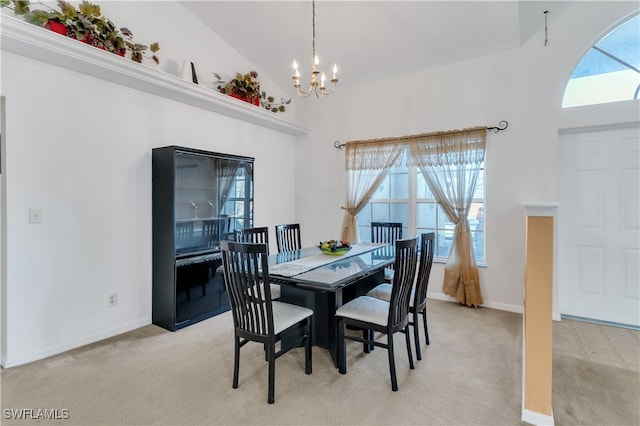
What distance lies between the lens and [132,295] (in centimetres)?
319

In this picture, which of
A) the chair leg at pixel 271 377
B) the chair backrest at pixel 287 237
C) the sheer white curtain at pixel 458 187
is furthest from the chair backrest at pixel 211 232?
the sheer white curtain at pixel 458 187

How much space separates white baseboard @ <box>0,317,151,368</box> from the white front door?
435 cm

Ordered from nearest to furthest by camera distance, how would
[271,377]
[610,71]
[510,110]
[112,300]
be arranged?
[271,377] < [112,300] < [610,71] < [510,110]

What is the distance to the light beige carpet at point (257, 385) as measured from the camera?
1.87 meters

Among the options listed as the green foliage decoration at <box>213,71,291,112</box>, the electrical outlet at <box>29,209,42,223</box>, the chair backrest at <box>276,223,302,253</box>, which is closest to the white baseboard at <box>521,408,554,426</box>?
the chair backrest at <box>276,223,302,253</box>

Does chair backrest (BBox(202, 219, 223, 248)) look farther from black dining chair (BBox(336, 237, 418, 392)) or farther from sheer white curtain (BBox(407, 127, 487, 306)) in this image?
sheer white curtain (BBox(407, 127, 487, 306))

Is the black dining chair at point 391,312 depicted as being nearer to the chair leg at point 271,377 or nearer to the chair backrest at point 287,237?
the chair leg at point 271,377

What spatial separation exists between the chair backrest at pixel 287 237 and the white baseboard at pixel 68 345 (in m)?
1.52

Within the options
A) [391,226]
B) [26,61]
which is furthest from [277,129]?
[26,61]

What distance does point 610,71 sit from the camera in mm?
3152

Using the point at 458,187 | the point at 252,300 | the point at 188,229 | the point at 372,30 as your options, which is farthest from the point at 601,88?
the point at 188,229

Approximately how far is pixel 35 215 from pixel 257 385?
216 centimetres

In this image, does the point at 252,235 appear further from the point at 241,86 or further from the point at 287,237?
the point at 241,86

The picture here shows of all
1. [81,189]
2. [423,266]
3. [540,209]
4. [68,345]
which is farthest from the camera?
[81,189]
